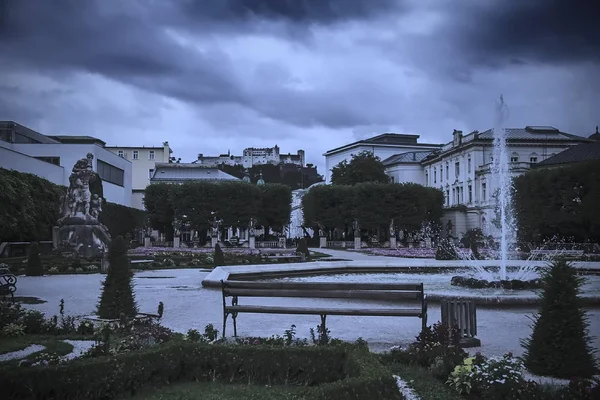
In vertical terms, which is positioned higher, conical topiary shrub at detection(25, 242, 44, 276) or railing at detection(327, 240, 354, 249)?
railing at detection(327, 240, 354, 249)

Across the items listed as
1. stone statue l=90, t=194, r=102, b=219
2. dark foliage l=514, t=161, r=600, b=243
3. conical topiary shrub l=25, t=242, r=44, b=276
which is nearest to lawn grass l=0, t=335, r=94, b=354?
conical topiary shrub l=25, t=242, r=44, b=276

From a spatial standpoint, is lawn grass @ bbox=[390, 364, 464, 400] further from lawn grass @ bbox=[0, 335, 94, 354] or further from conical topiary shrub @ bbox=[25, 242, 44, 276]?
conical topiary shrub @ bbox=[25, 242, 44, 276]

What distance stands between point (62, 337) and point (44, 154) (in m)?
58.7

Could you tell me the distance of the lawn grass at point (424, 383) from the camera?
6309 mm

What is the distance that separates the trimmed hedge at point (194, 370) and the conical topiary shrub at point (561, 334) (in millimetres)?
2047

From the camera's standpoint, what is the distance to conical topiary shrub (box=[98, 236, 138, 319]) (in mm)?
10211

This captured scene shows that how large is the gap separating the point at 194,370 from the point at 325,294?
10.3 feet

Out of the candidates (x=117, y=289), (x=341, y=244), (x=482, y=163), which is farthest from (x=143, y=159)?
(x=117, y=289)

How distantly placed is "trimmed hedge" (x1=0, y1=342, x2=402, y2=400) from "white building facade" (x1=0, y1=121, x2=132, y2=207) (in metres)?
45.1

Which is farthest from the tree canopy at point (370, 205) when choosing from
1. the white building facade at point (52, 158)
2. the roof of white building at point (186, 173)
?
the roof of white building at point (186, 173)

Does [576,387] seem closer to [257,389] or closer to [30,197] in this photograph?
[257,389]

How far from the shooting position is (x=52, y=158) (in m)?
62.5

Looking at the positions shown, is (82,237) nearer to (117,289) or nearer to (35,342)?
(117,289)

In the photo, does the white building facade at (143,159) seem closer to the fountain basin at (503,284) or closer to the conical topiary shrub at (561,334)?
the fountain basin at (503,284)
